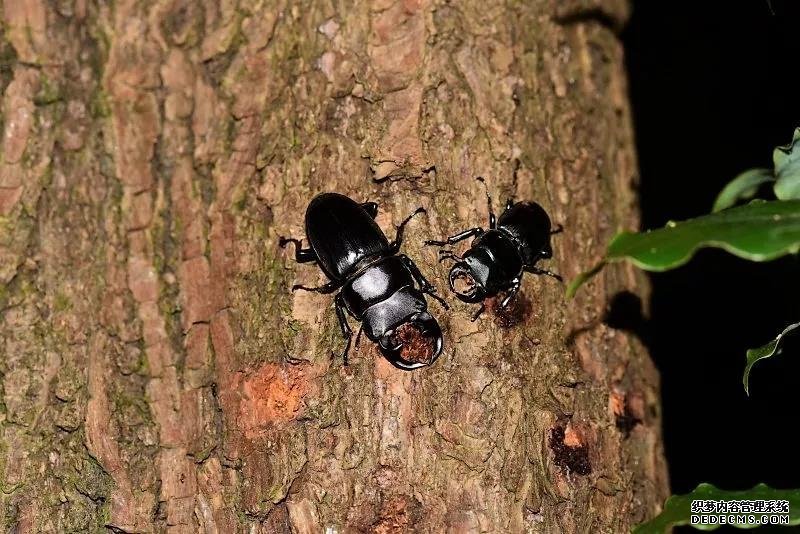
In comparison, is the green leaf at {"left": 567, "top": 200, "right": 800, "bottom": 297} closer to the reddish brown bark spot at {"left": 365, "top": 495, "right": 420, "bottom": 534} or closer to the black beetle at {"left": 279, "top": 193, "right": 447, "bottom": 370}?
the black beetle at {"left": 279, "top": 193, "right": 447, "bottom": 370}

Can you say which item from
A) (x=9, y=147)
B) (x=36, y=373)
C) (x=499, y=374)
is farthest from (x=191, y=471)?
(x=9, y=147)

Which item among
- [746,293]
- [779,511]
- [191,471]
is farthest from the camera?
[746,293]

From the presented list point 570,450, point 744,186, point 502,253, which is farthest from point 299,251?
point 744,186

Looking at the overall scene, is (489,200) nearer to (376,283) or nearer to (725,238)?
(376,283)

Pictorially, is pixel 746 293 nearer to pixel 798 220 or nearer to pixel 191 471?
pixel 798 220

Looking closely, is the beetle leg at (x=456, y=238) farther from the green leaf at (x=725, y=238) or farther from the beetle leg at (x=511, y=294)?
the green leaf at (x=725, y=238)

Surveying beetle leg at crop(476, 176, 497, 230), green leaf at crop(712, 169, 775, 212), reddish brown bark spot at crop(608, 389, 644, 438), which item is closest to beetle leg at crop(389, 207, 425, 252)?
beetle leg at crop(476, 176, 497, 230)
